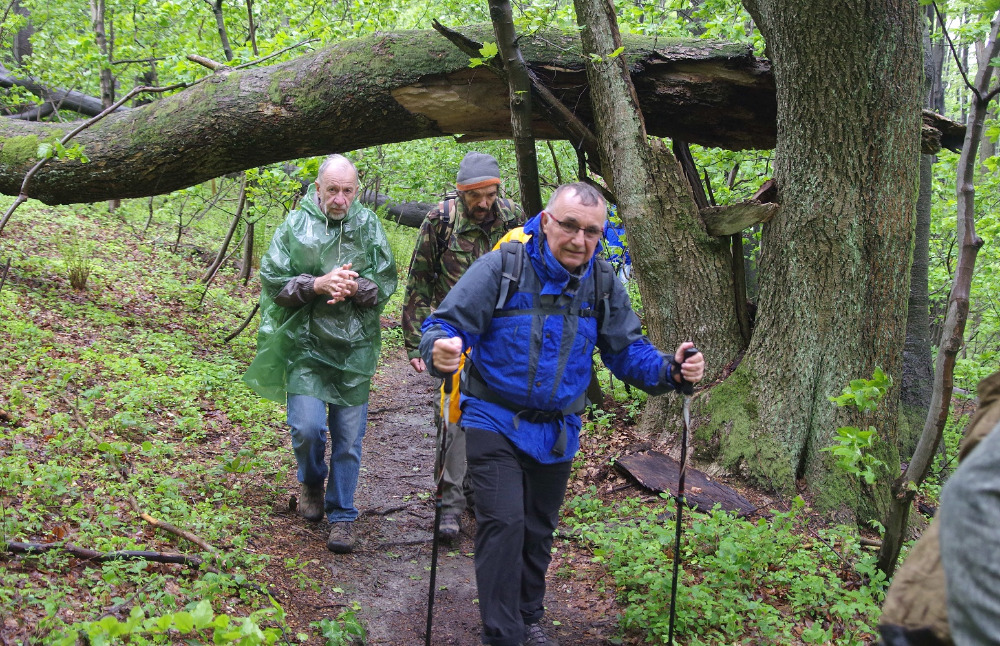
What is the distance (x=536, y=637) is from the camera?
384cm

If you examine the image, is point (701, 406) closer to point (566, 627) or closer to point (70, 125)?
point (566, 627)

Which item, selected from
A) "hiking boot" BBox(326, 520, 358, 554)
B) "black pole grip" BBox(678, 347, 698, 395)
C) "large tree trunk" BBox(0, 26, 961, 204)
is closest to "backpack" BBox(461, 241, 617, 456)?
"black pole grip" BBox(678, 347, 698, 395)

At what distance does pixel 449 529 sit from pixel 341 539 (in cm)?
75

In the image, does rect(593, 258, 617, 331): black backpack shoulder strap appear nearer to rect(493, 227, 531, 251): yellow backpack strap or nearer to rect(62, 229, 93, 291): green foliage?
rect(493, 227, 531, 251): yellow backpack strap

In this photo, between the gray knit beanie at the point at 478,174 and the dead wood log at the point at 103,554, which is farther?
the gray knit beanie at the point at 478,174

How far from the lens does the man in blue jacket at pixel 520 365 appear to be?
3447 mm

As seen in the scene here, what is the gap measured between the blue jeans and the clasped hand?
714 millimetres

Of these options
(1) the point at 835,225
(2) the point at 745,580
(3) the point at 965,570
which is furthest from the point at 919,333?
Answer: (3) the point at 965,570

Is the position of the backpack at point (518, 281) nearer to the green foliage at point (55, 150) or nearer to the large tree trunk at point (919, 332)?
the green foliage at point (55, 150)

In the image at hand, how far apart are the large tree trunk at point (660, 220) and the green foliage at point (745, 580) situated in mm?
1512

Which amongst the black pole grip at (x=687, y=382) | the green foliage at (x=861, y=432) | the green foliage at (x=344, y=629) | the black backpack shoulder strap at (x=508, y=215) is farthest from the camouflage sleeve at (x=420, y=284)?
the green foliage at (x=861, y=432)

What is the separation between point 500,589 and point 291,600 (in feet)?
4.45

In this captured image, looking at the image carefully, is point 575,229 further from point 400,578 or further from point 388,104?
point 388,104

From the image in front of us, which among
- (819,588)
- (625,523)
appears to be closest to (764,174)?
(625,523)
